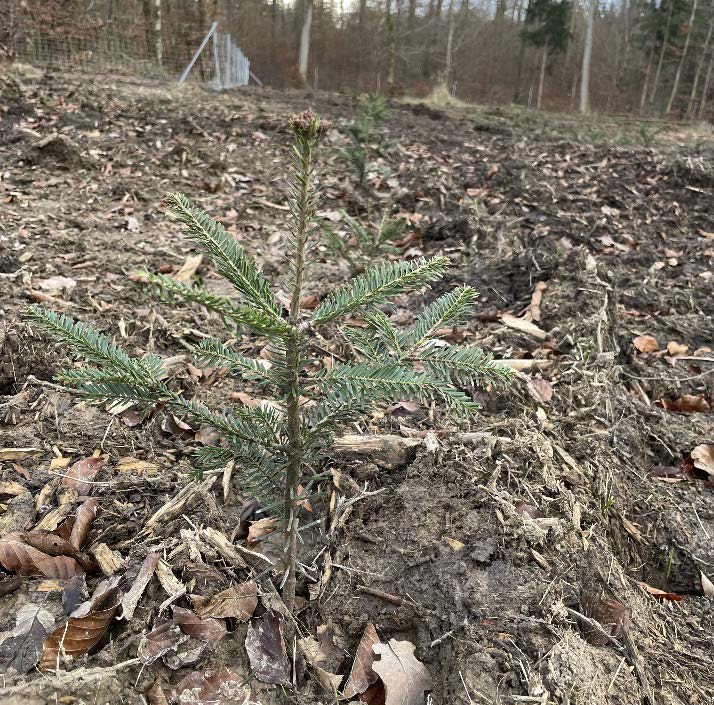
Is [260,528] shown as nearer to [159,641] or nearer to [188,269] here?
[159,641]

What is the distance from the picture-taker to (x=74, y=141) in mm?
5504

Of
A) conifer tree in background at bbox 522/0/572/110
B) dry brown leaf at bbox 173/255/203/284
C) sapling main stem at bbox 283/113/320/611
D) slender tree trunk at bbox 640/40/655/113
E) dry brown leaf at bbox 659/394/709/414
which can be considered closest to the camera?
sapling main stem at bbox 283/113/320/611

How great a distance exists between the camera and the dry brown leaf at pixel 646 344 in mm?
2965

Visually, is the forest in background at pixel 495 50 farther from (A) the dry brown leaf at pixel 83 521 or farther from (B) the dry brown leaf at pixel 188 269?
(A) the dry brown leaf at pixel 83 521

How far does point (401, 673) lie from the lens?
1.34 m

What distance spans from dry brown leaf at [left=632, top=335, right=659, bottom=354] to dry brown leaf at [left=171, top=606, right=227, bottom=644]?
2.52m

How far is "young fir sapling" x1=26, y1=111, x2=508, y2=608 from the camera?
1021 millimetres

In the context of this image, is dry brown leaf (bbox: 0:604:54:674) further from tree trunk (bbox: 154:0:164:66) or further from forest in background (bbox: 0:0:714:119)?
forest in background (bbox: 0:0:714:119)

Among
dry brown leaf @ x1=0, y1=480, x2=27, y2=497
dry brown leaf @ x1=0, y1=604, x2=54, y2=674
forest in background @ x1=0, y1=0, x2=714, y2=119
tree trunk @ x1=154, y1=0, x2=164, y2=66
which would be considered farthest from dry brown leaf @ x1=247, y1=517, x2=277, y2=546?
forest in background @ x1=0, y1=0, x2=714, y2=119

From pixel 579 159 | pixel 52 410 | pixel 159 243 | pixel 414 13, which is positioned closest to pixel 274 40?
pixel 414 13

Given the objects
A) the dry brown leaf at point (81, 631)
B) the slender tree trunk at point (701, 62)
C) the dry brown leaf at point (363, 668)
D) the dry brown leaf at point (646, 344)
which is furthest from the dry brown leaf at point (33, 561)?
the slender tree trunk at point (701, 62)

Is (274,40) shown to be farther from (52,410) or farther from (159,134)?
(52,410)

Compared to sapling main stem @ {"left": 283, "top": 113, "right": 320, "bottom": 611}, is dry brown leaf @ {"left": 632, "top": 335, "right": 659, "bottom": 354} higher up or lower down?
lower down

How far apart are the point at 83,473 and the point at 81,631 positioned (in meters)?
0.65
